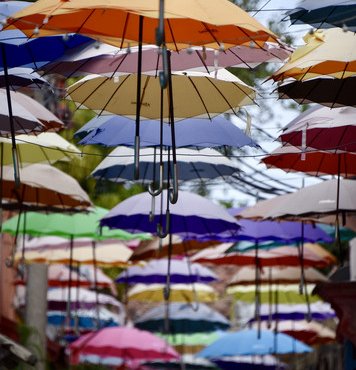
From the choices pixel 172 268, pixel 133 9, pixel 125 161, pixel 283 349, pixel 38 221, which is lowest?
pixel 283 349

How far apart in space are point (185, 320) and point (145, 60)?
16.6 m

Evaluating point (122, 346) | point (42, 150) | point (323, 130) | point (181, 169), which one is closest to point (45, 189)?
point (42, 150)

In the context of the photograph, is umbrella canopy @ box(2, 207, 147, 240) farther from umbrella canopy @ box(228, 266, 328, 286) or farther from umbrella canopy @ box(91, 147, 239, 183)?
umbrella canopy @ box(228, 266, 328, 286)

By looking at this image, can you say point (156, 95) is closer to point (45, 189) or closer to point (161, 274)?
point (45, 189)

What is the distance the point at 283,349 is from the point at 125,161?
9.14 m

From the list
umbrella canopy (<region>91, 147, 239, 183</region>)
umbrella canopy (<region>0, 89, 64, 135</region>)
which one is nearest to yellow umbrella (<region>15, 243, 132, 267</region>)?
umbrella canopy (<region>91, 147, 239, 183</region>)

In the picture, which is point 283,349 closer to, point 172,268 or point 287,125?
point 172,268

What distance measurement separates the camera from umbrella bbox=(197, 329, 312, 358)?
20562mm

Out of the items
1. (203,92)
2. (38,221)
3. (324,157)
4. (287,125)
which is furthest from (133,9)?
(38,221)

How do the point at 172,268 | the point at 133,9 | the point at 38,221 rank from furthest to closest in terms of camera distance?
the point at 172,268
the point at 38,221
the point at 133,9

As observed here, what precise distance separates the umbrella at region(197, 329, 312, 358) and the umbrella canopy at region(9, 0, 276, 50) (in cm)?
1321

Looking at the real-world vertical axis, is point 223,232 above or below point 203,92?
below

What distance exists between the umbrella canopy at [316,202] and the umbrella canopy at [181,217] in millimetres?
569

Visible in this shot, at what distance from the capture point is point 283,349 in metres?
20.6
